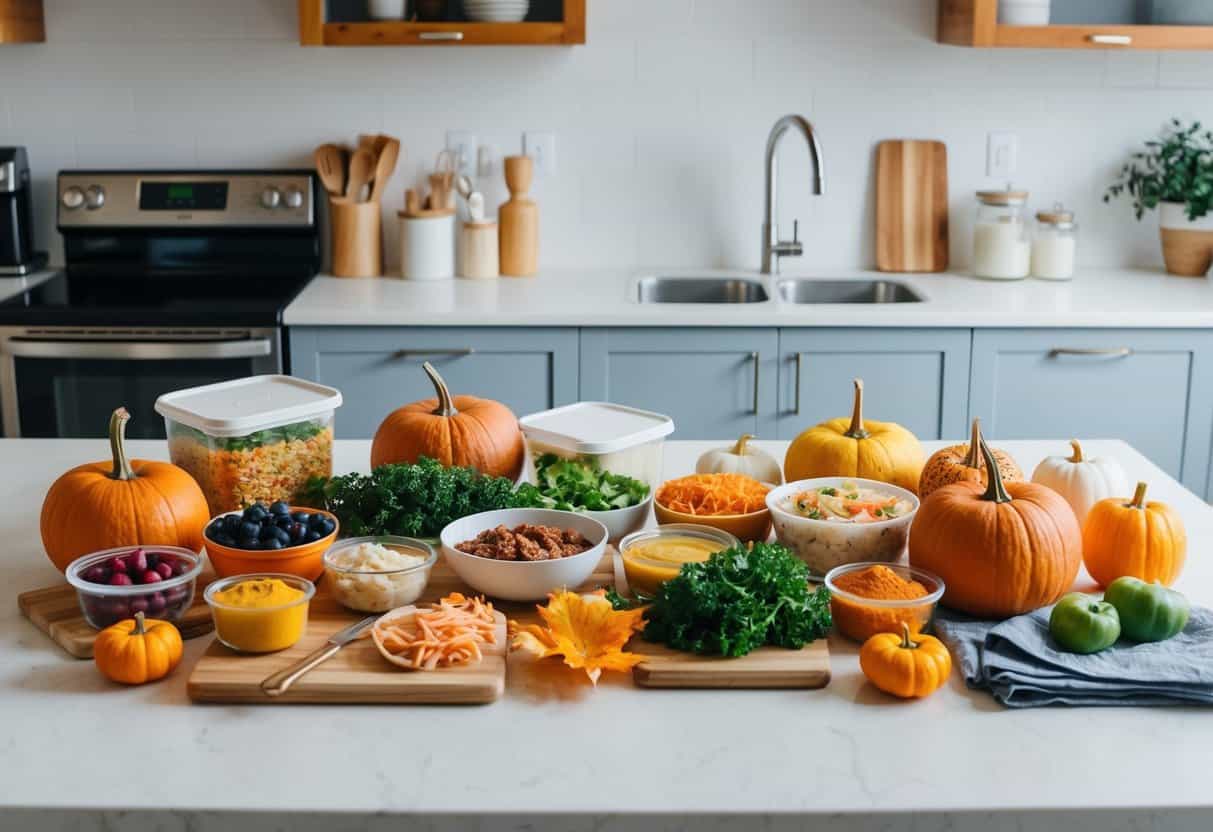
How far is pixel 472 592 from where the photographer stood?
173 centimetres

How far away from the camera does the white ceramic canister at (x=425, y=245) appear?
3828 mm

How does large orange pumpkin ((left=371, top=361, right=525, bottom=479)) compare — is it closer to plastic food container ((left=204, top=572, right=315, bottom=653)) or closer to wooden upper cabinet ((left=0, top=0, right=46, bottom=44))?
plastic food container ((left=204, top=572, right=315, bottom=653))

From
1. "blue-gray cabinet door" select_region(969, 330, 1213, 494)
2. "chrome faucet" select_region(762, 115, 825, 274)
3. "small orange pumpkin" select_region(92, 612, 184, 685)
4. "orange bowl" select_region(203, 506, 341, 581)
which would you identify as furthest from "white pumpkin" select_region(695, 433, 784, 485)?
"chrome faucet" select_region(762, 115, 825, 274)

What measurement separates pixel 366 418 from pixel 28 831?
2.29 m

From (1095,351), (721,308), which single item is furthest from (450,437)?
(1095,351)

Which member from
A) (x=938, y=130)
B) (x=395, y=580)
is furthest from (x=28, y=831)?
(x=938, y=130)

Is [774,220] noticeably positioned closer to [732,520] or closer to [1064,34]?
[1064,34]

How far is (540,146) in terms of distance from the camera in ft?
13.2

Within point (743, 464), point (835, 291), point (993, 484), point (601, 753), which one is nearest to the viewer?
point (601, 753)

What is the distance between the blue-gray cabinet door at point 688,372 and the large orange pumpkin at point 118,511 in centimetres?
180

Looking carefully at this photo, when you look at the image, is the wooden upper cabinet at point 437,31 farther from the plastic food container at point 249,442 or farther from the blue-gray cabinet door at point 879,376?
the plastic food container at point 249,442

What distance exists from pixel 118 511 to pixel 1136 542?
1303 mm

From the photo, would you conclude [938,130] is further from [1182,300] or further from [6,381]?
[6,381]

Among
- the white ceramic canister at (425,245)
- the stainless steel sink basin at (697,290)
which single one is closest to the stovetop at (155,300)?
the white ceramic canister at (425,245)
